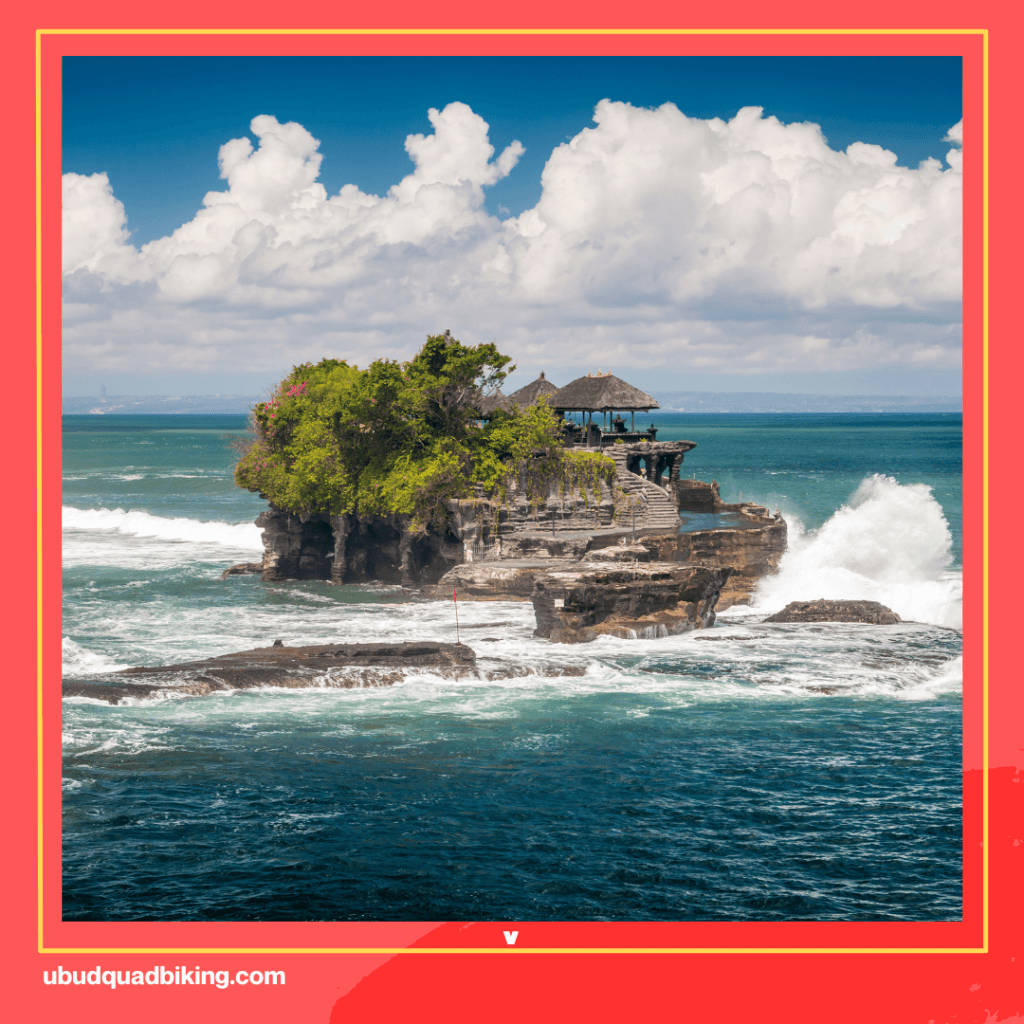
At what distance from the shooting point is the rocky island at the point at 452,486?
182 feet

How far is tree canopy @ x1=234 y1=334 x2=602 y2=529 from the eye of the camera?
56.9m

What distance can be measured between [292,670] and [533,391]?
35.1 m

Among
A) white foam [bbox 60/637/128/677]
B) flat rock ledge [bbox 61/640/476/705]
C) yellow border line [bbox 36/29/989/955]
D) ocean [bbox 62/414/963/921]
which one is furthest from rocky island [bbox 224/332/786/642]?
yellow border line [bbox 36/29/989/955]

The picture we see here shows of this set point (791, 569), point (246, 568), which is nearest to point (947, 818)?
point (791, 569)

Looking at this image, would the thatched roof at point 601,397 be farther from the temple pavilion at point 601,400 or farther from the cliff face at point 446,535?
the cliff face at point 446,535

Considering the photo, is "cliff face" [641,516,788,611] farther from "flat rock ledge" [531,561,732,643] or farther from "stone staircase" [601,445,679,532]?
"flat rock ledge" [531,561,732,643]

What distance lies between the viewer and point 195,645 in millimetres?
42156

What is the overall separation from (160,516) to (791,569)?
6266 cm

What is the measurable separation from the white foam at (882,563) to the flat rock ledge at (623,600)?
31.8 feet

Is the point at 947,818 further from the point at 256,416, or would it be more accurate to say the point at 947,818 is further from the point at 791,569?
the point at 256,416

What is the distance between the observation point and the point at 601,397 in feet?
211
